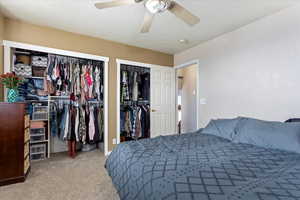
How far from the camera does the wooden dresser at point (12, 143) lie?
197cm

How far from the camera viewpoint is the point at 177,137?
2021 millimetres

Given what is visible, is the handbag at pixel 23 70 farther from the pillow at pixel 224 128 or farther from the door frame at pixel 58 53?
the pillow at pixel 224 128

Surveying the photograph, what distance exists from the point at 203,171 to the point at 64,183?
1932mm

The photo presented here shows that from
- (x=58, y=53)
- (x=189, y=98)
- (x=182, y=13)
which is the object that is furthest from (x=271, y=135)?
(x=58, y=53)

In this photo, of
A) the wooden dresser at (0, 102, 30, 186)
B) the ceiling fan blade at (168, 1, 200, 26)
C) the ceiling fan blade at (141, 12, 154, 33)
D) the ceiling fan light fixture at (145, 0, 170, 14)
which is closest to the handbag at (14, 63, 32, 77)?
the wooden dresser at (0, 102, 30, 186)

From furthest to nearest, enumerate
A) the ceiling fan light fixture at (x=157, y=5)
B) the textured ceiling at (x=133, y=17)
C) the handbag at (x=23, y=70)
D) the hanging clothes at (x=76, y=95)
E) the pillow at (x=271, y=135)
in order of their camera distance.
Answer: the hanging clothes at (x=76, y=95), the handbag at (x=23, y=70), the textured ceiling at (x=133, y=17), the ceiling fan light fixture at (x=157, y=5), the pillow at (x=271, y=135)

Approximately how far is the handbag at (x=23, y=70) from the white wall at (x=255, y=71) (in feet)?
11.3

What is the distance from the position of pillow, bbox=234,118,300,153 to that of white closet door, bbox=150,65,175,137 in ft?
7.19

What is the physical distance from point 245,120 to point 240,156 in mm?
827

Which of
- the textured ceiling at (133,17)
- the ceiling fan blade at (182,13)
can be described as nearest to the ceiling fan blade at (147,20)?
the ceiling fan blade at (182,13)

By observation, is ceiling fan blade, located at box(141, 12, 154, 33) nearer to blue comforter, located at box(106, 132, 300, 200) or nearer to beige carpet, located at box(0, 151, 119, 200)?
blue comforter, located at box(106, 132, 300, 200)

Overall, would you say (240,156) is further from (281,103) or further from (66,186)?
(66,186)

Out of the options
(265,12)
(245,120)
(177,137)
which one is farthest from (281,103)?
(177,137)

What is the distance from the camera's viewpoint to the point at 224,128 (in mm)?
2113
